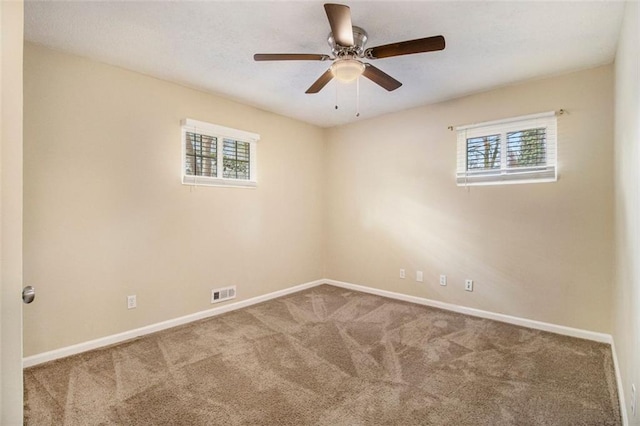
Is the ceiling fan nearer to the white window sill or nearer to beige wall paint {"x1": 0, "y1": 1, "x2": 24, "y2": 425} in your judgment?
beige wall paint {"x1": 0, "y1": 1, "x2": 24, "y2": 425}

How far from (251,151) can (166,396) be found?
278 centimetres

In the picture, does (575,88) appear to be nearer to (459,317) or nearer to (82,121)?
(459,317)

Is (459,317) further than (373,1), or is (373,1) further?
(459,317)

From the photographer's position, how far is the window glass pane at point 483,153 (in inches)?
133

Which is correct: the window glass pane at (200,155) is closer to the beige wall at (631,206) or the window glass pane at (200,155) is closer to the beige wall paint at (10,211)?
the beige wall paint at (10,211)

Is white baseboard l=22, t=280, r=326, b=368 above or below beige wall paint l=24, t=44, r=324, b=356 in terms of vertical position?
below

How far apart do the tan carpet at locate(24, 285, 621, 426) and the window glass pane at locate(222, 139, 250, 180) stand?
1722mm

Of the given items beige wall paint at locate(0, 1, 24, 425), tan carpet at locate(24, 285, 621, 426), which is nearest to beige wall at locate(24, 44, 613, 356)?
tan carpet at locate(24, 285, 621, 426)

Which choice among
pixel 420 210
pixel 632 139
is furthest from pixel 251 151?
pixel 632 139

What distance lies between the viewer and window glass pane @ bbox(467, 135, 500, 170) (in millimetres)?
3391

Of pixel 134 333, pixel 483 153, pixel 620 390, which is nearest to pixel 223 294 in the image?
pixel 134 333

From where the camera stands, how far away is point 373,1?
76.4 inches

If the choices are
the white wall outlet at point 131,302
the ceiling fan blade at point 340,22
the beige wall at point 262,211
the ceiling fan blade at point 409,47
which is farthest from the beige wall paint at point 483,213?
the white wall outlet at point 131,302

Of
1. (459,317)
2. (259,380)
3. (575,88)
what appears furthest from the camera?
(459,317)
